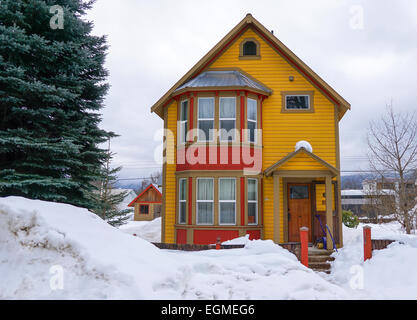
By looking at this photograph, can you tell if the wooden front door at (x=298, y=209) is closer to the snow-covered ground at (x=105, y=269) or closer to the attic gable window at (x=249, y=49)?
the attic gable window at (x=249, y=49)

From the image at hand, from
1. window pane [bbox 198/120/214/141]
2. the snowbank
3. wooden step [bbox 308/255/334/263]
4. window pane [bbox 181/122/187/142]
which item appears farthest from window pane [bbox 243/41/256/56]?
the snowbank

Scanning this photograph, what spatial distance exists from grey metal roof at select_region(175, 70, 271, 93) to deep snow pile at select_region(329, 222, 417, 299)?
7143 mm

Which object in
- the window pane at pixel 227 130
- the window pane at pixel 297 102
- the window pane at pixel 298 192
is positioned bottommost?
the window pane at pixel 298 192

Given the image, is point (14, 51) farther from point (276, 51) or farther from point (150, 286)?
point (276, 51)

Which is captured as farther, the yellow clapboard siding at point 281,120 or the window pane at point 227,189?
the yellow clapboard siding at point 281,120

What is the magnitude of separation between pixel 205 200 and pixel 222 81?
15.5 feet

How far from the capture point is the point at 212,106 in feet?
44.4

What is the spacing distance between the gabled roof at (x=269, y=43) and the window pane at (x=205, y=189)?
148 inches

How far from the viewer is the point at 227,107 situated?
1354cm

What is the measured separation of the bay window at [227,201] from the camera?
13008 mm

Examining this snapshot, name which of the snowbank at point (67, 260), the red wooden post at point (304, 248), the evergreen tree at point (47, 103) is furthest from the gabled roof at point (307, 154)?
the snowbank at point (67, 260)

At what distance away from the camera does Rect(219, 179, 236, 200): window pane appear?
43.0 feet

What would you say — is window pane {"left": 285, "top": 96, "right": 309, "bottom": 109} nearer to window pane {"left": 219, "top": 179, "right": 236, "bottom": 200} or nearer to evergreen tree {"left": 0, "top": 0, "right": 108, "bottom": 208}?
window pane {"left": 219, "top": 179, "right": 236, "bottom": 200}

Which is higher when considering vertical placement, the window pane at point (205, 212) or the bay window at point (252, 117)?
the bay window at point (252, 117)
